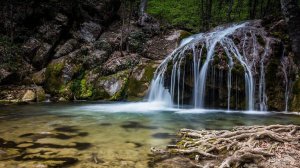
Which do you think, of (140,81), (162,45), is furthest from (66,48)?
(140,81)

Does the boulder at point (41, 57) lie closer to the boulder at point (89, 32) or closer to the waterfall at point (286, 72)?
the boulder at point (89, 32)

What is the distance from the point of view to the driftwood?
5.06 metres

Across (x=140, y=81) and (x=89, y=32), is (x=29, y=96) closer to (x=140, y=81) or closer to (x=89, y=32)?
(x=140, y=81)

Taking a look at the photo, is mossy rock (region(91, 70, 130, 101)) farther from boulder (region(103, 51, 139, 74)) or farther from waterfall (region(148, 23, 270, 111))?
waterfall (region(148, 23, 270, 111))

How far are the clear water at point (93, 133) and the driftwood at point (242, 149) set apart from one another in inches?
26.9

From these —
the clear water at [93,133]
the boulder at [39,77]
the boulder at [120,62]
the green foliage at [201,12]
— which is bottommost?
the clear water at [93,133]

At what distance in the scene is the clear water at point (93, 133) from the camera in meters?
5.67

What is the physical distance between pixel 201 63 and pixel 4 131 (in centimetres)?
895

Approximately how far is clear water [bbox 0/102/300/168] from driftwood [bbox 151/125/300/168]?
684 mm

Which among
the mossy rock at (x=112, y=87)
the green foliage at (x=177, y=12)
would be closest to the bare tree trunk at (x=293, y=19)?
the mossy rock at (x=112, y=87)

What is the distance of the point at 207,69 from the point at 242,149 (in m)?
8.95

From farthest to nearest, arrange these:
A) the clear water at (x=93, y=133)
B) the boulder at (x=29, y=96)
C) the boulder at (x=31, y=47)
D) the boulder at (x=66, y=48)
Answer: the boulder at (x=66, y=48) → the boulder at (x=31, y=47) → the boulder at (x=29, y=96) → the clear water at (x=93, y=133)

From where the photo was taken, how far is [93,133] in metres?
8.05

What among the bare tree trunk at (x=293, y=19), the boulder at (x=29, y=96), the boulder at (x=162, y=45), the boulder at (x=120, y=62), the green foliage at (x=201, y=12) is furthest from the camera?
the green foliage at (x=201, y=12)
